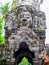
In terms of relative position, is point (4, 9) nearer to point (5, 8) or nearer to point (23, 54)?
point (5, 8)

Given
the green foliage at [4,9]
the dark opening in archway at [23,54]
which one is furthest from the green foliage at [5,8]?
the dark opening in archway at [23,54]

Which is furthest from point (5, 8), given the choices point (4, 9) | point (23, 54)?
point (23, 54)

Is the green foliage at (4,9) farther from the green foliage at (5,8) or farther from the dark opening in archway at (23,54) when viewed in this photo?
the dark opening in archway at (23,54)

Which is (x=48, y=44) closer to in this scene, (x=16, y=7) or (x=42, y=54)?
(x=42, y=54)

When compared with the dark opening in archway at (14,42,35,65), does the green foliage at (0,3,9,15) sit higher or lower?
higher

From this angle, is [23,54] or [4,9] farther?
[4,9]

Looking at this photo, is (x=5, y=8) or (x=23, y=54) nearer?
(x=23, y=54)

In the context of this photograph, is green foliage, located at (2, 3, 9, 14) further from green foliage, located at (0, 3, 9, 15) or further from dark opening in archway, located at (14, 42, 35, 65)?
dark opening in archway, located at (14, 42, 35, 65)

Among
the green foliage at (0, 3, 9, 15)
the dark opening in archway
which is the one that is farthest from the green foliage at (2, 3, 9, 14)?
Result: the dark opening in archway

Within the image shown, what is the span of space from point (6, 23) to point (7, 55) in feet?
3.13

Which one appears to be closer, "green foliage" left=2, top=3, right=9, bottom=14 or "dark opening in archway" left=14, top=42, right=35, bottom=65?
"dark opening in archway" left=14, top=42, right=35, bottom=65

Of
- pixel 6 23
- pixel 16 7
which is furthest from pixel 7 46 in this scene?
pixel 16 7

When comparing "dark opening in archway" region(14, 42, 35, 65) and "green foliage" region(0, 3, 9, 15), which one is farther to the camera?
"green foliage" region(0, 3, 9, 15)

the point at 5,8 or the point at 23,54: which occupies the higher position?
the point at 5,8
